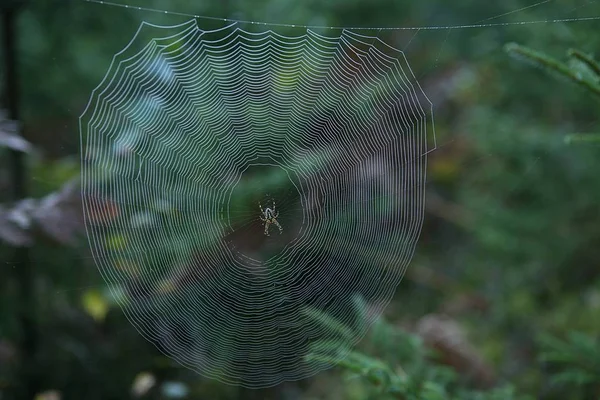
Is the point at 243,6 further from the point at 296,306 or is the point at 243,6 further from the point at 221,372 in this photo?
the point at 221,372

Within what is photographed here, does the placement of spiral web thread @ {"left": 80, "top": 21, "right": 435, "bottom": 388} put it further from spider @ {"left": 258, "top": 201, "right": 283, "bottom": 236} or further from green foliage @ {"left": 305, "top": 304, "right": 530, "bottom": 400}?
green foliage @ {"left": 305, "top": 304, "right": 530, "bottom": 400}

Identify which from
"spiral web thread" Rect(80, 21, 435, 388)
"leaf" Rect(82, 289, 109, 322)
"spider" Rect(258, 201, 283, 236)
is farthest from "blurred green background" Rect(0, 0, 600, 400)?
"spider" Rect(258, 201, 283, 236)

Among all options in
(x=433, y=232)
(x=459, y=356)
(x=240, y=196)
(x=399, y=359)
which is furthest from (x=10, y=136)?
(x=433, y=232)

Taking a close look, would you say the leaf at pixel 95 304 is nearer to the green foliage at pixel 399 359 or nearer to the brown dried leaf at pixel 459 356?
the green foliage at pixel 399 359

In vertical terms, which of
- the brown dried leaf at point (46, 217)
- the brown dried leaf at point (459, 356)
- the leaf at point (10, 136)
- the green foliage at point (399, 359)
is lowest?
the brown dried leaf at point (459, 356)

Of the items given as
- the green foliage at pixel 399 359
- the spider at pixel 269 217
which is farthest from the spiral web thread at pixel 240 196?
the green foliage at pixel 399 359

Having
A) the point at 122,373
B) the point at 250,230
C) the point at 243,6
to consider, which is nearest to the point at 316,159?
the point at 250,230
